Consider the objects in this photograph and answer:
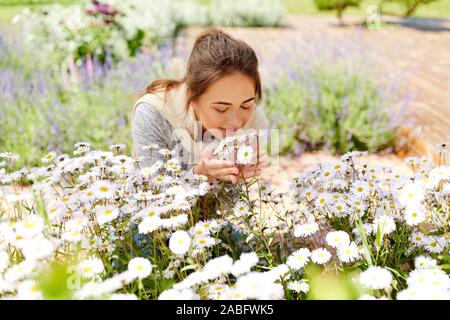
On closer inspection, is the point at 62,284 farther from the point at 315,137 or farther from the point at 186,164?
the point at 315,137

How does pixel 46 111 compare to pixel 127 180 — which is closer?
pixel 127 180

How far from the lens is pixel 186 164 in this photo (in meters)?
2.45

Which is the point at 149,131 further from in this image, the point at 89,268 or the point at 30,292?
the point at 30,292

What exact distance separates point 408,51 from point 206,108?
22.4ft

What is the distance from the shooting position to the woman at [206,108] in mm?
2045

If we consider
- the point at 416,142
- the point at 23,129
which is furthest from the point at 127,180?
the point at 416,142

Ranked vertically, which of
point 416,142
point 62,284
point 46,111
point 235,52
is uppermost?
point 235,52

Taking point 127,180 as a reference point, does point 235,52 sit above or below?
above

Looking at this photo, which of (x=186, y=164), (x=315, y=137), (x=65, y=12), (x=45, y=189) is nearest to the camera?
(x=45, y=189)

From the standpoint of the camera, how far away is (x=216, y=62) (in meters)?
2.12

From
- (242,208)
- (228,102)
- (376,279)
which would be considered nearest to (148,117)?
(228,102)
